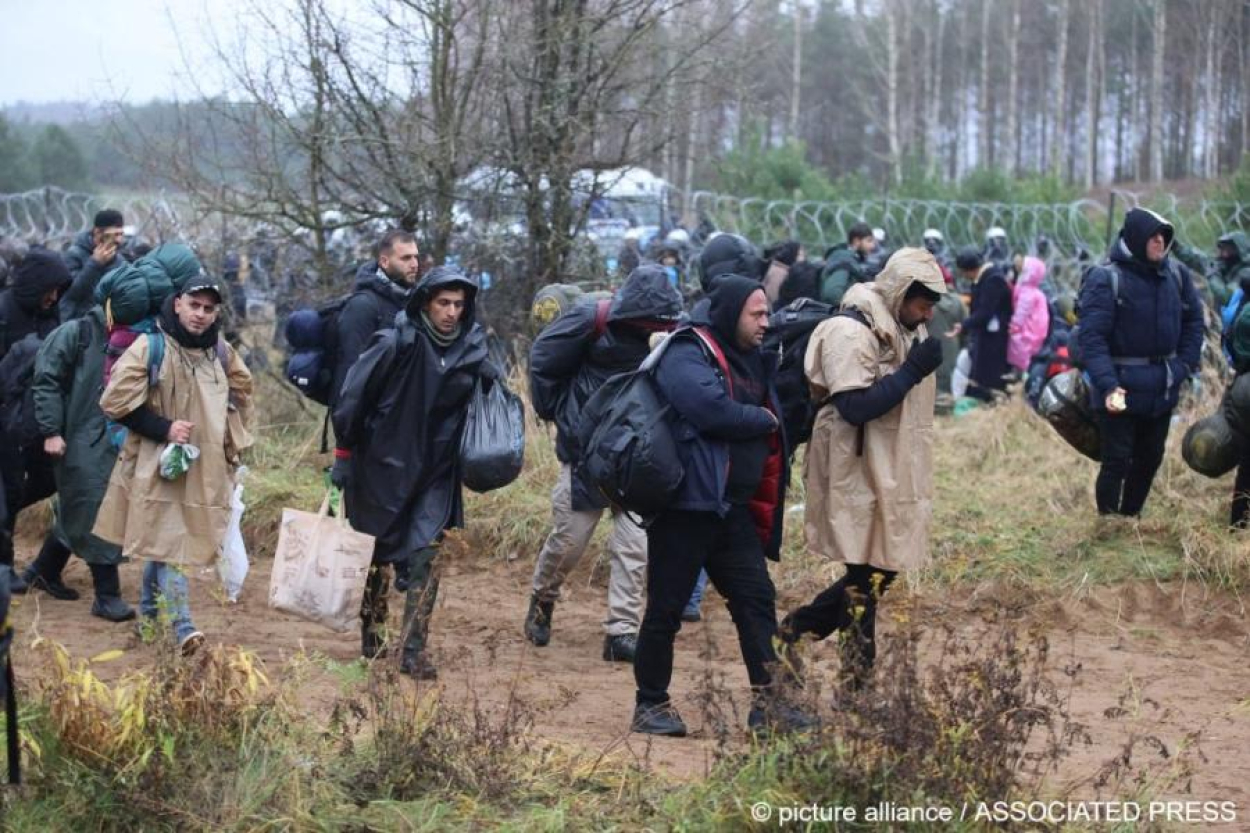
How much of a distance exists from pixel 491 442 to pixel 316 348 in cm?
136

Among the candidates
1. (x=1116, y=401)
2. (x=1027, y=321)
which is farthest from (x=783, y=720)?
(x=1027, y=321)

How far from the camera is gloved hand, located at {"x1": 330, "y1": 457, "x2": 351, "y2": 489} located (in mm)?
6770

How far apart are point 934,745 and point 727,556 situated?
1581 mm

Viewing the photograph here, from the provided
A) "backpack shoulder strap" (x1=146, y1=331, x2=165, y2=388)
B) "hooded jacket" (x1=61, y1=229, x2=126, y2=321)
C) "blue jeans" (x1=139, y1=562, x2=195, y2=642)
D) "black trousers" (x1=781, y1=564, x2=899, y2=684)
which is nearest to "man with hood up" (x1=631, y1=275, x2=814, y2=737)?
"black trousers" (x1=781, y1=564, x2=899, y2=684)

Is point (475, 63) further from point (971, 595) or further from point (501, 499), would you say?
point (971, 595)

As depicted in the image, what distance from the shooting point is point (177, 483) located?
6824 millimetres

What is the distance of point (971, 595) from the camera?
841cm

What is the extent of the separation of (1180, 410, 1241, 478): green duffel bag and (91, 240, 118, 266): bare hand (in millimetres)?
5895

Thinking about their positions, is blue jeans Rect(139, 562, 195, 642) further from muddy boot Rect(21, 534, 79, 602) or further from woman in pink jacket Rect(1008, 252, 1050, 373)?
woman in pink jacket Rect(1008, 252, 1050, 373)

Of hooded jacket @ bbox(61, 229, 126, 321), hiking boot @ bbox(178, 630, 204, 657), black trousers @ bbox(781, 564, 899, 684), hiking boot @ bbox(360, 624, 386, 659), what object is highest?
hooded jacket @ bbox(61, 229, 126, 321)

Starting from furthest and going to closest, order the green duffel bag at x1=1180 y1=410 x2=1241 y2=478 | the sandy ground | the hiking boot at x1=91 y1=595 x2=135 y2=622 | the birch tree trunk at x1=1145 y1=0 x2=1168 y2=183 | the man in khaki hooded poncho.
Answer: the birch tree trunk at x1=1145 y1=0 x2=1168 y2=183, the green duffel bag at x1=1180 y1=410 x2=1241 y2=478, the hiking boot at x1=91 y1=595 x2=135 y2=622, the man in khaki hooded poncho, the sandy ground

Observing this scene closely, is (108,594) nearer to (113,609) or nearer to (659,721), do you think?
(113,609)

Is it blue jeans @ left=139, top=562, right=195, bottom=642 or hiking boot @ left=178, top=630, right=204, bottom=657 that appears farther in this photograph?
blue jeans @ left=139, top=562, right=195, bottom=642

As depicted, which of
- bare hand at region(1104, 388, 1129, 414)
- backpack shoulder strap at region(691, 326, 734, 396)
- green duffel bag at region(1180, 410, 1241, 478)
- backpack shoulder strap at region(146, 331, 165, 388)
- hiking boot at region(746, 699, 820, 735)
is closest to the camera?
hiking boot at region(746, 699, 820, 735)
